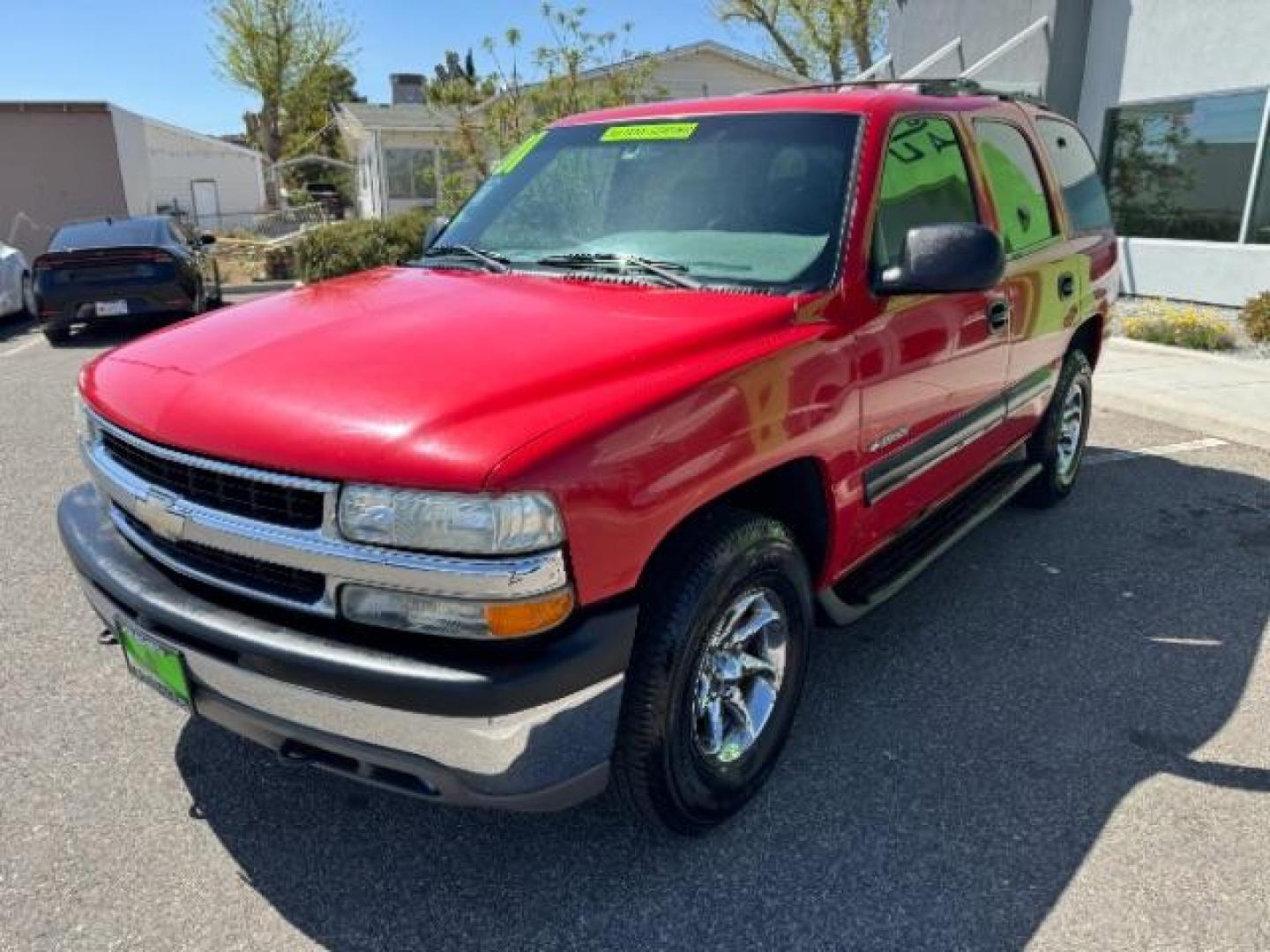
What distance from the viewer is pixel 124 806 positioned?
284 centimetres

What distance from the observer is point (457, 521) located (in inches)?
78.0

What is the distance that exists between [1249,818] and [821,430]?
162cm

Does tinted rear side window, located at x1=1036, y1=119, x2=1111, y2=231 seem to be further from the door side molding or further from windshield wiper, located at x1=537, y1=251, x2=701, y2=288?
windshield wiper, located at x1=537, y1=251, x2=701, y2=288

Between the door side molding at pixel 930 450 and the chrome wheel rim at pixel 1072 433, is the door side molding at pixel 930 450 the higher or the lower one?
the higher one

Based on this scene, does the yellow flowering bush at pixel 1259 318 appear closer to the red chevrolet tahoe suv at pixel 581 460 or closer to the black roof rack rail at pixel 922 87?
the black roof rack rail at pixel 922 87

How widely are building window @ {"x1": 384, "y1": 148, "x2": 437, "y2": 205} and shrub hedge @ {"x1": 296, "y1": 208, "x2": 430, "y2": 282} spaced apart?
14901 mm

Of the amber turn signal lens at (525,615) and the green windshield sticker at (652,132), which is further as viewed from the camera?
the green windshield sticker at (652,132)

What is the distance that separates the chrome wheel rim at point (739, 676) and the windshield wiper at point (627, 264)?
98 centimetres

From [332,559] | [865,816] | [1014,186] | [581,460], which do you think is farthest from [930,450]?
[332,559]

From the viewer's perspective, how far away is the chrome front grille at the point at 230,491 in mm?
2125

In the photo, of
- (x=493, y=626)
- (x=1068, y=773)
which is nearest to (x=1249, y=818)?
(x=1068, y=773)

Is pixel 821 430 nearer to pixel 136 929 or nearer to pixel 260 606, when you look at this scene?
pixel 260 606

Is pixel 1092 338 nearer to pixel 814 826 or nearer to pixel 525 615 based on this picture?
pixel 814 826

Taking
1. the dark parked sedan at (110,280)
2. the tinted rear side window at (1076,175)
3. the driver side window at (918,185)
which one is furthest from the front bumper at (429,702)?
the dark parked sedan at (110,280)
